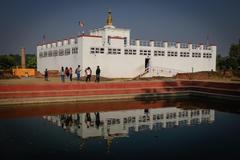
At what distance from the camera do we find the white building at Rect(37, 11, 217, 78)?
90.4 feet

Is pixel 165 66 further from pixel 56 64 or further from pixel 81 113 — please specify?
pixel 81 113

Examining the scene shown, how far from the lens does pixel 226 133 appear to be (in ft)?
35.4

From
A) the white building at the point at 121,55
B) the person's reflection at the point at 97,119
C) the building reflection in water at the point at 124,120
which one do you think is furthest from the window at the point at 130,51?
the person's reflection at the point at 97,119

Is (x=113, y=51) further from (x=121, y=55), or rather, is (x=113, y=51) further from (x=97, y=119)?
(x=97, y=119)

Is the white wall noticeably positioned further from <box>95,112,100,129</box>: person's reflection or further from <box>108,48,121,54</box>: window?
<box>95,112,100,129</box>: person's reflection

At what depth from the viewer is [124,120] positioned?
44.3 feet

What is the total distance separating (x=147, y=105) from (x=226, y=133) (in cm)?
741

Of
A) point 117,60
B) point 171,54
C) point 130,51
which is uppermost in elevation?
point 130,51

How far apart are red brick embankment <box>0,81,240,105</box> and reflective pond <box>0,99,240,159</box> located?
1.04 meters

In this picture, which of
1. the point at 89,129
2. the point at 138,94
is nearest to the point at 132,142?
the point at 89,129

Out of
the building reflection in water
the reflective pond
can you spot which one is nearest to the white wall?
the reflective pond

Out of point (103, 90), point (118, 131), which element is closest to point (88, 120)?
point (118, 131)

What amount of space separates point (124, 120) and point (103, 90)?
652 cm

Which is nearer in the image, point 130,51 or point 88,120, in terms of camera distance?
point 88,120
